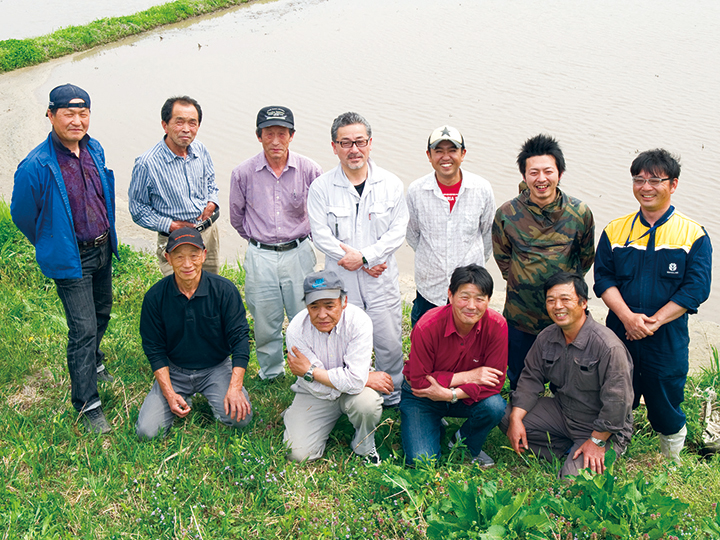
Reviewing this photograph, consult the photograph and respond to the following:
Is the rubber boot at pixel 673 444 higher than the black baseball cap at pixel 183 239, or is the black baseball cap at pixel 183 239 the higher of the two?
the black baseball cap at pixel 183 239

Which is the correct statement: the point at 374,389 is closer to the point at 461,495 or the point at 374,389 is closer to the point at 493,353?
the point at 493,353

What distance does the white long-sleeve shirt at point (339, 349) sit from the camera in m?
3.94

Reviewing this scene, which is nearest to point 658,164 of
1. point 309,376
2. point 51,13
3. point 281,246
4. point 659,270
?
point 659,270

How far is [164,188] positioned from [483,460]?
303 cm

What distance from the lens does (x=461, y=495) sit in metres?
3.03

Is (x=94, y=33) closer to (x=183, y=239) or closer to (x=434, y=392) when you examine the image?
(x=183, y=239)

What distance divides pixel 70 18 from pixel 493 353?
2286 cm

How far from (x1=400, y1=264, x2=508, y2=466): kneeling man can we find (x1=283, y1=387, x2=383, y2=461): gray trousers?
9.7 inches

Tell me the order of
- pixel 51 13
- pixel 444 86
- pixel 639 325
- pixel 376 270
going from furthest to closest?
pixel 51 13 < pixel 444 86 < pixel 376 270 < pixel 639 325

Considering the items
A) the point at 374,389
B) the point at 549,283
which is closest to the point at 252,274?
the point at 374,389

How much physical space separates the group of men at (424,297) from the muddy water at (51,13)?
19208 mm

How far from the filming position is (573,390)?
3.86 m

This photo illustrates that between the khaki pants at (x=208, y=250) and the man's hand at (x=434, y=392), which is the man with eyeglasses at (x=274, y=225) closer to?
the khaki pants at (x=208, y=250)

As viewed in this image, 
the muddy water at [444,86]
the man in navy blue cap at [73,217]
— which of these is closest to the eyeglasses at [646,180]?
the man in navy blue cap at [73,217]
